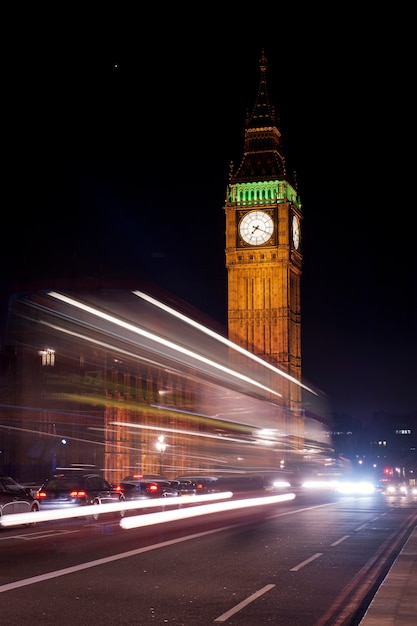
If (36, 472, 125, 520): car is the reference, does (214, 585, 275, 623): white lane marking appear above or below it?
below

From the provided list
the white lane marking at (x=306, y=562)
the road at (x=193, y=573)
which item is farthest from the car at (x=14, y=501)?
the white lane marking at (x=306, y=562)

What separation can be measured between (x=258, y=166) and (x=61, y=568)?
4373 inches

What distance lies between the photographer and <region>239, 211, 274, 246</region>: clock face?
116 meters

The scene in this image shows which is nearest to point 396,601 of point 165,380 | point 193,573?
point 193,573

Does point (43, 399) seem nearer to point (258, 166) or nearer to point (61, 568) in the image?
point (61, 568)

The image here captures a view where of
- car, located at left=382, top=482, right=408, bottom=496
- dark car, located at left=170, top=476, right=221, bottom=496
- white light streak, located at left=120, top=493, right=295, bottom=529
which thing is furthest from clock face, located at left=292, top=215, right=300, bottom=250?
white light streak, located at left=120, top=493, right=295, bottom=529

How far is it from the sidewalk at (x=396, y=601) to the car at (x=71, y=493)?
15032mm

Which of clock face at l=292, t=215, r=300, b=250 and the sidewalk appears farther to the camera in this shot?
clock face at l=292, t=215, r=300, b=250

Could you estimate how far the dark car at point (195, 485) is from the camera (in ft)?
158

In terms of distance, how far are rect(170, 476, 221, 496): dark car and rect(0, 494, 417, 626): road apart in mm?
22181

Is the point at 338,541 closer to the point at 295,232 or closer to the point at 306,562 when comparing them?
the point at 306,562

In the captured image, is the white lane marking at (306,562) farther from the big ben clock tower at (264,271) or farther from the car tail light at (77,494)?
the big ben clock tower at (264,271)

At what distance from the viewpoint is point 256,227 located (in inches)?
4589

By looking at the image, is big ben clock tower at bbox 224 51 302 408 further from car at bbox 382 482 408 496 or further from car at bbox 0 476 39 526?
car at bbox 0 476 39 526
